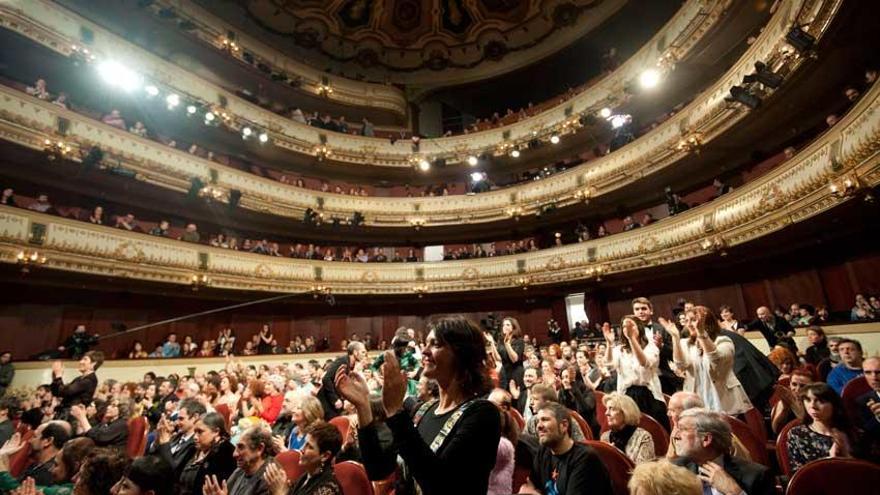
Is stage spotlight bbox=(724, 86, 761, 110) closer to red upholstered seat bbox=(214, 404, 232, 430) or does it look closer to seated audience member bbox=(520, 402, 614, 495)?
seated audience member bbox=(520, 402, 614, 495)

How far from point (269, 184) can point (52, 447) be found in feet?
36.8

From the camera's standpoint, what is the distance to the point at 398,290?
1381 centimetres

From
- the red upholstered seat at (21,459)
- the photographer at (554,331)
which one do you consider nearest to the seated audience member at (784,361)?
the red upholstered seat at (21,459)

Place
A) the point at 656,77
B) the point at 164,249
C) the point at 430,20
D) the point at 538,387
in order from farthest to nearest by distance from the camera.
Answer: the point at 430,20
the point at 656,77
the point at 164,249
the point at 538,387

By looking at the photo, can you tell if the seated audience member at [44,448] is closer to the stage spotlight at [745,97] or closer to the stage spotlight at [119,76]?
the stage spotlight at [745,97]

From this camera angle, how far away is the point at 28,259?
8.04 m

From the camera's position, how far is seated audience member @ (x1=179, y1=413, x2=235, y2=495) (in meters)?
2.74

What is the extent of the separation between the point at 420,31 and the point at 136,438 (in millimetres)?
17496

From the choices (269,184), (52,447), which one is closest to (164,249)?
(269,184)

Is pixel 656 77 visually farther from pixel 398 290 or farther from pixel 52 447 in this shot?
pixel 52 447

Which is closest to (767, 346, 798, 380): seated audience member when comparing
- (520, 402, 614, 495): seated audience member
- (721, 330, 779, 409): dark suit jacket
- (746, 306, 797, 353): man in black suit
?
(721, 330, 779, 409): dark suit jacket

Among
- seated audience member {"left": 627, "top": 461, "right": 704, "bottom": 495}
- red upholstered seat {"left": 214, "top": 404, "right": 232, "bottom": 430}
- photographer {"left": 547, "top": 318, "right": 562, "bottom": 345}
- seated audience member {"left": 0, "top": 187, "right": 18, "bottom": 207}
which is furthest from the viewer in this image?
photographer {"left": 547, "top": 318, "right": 562, "bottom": 345}

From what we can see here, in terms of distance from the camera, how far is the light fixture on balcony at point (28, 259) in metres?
7.97

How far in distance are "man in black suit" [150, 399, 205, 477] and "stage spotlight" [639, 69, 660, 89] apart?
12.0 meters
